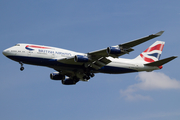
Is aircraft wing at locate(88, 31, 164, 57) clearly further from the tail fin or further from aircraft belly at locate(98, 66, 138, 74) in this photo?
the tail fin

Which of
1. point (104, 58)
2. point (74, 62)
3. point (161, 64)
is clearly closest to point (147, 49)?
point (161, 64)

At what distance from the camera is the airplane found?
137 ft

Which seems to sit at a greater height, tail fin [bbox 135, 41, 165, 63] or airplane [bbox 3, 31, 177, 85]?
tail fin [bbox 135, 41, 165, 63]

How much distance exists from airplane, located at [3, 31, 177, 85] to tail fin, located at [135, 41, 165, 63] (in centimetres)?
98

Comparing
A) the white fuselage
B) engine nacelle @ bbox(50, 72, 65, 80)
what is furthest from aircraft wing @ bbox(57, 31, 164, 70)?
engine nacelle @ bbox(50, 72, 65, 80)

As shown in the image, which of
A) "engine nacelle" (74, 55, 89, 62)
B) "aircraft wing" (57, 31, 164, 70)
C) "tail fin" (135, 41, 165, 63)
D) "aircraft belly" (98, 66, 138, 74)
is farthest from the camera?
"tail fin" (135, 41, 165, 63)

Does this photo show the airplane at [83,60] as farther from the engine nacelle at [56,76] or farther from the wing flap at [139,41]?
the engine nacelle at [56,76]

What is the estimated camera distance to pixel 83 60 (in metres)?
A: 43.0

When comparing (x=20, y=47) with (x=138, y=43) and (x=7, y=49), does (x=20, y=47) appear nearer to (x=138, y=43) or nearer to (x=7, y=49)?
(x=7, y=49)

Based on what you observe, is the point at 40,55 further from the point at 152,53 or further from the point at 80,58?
the point at 152,53

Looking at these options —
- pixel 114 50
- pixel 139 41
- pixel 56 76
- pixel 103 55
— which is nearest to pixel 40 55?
pixel 103 55

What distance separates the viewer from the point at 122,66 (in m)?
48.2

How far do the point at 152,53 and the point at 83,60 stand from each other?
15919mm

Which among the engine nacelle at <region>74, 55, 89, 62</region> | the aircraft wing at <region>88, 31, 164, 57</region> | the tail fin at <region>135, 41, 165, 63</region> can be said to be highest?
the tail fin at <region>135, 41, 165, 63</region>
